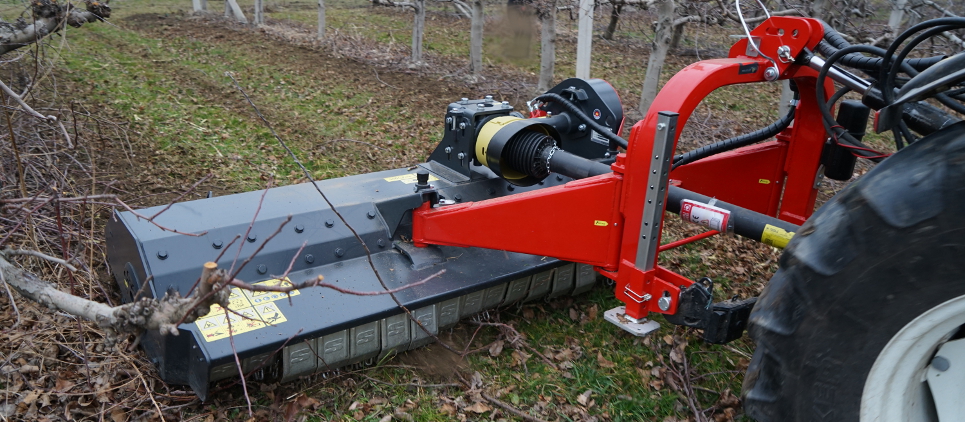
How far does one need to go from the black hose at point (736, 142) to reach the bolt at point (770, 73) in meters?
0.42

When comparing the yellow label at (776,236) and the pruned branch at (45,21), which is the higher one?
the pruned branch at (45,21)

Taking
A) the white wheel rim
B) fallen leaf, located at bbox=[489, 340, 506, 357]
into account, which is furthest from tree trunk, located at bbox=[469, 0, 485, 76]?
the white wheel rim

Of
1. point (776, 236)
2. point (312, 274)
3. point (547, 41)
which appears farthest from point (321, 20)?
point (776, 236)

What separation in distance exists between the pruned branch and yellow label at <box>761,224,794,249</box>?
438cm

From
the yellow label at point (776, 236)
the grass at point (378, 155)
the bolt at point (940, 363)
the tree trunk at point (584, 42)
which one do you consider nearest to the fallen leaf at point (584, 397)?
the grass at point (378, 155)

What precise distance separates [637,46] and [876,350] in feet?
49.1

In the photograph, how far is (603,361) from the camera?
12.5ft

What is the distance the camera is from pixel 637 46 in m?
15.9

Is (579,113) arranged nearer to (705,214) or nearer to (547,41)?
(705,214)

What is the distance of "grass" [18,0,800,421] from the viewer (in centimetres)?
347

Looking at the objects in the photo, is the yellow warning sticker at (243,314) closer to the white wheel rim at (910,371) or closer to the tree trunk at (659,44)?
the white wheel rim at (910,371)

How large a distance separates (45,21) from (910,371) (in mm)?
5304

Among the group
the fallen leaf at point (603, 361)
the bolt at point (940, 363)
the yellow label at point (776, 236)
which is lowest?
the fallen leaf at point (603, 361)

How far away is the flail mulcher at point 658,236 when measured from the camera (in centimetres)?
179
